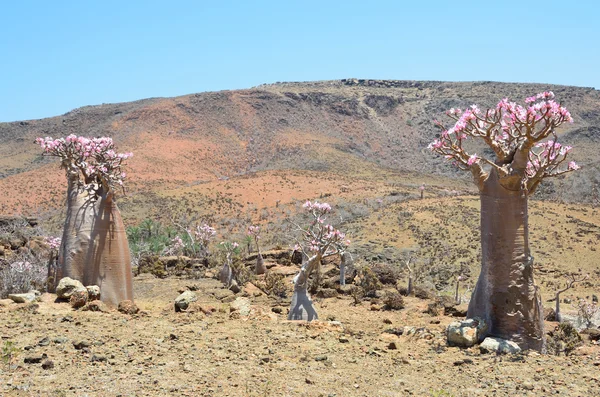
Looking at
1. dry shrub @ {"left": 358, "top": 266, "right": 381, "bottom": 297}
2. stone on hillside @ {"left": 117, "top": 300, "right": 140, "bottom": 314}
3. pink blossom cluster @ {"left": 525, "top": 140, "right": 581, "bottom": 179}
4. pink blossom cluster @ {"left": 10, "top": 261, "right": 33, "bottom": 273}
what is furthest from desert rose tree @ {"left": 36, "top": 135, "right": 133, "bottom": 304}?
pink blossom cluster @ {"left": 525, "top": 140, "right": 581, "bottom": 179}

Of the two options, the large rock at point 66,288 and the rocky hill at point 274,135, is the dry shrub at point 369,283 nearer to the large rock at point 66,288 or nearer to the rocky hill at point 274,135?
the large rock at point 66,288

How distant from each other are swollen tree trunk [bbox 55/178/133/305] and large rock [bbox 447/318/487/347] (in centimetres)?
611

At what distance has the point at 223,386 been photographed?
4.90 metres

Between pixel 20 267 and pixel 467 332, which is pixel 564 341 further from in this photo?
pixel 20 267

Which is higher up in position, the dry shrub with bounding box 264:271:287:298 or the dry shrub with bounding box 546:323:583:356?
the dry shrub with bounding box 546:323:583:356

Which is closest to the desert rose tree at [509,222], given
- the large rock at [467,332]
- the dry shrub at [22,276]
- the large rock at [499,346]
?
the large rock at [467,332]

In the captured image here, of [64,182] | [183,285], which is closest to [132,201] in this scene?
[64,182]

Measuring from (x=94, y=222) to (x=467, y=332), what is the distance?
676cm

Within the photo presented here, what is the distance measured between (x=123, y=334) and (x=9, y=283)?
600cm

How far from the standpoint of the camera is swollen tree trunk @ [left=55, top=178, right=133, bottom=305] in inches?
380

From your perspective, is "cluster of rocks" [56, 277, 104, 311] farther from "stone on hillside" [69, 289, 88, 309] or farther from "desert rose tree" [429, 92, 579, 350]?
"desert rose tree" [429, 92, 579, 350]

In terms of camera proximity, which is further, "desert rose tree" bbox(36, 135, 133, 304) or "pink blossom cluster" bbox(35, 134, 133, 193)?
"pink blossom cluster" bbox(35, 134, 133, 193)

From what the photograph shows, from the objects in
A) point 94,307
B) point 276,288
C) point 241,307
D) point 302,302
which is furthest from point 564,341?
point 276,288

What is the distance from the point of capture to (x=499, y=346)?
21.9 feet
